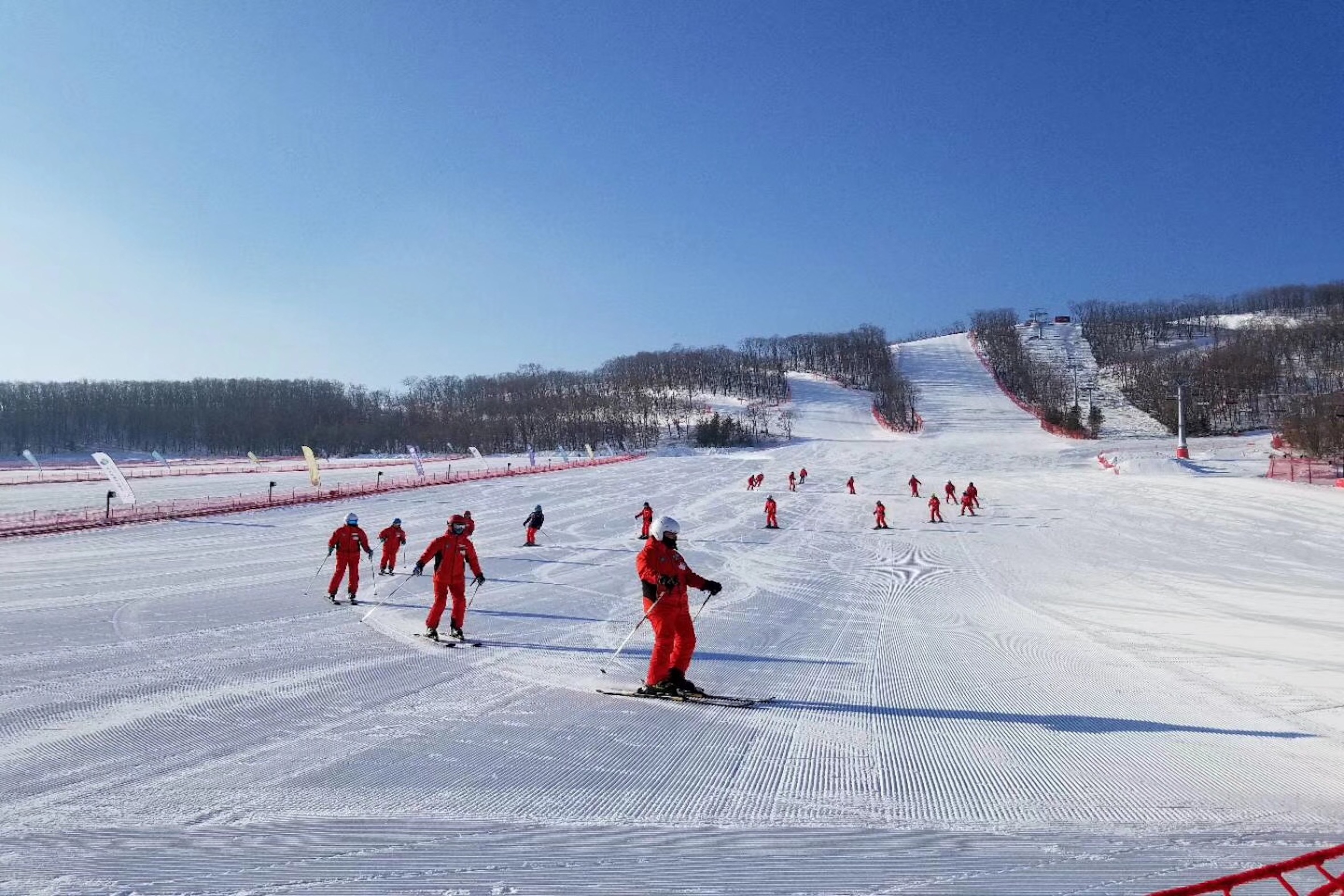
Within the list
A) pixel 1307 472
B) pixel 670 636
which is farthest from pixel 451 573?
pixel 1307 472

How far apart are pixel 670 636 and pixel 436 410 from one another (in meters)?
146

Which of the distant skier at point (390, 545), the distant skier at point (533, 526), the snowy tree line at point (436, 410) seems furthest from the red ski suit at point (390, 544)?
the snowy tree line at point (436, 410)

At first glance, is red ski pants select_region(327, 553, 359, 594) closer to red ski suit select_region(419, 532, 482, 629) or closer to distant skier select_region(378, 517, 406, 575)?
distant skier select_region(378, 517, 406, 575)

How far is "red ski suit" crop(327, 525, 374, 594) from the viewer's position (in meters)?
11.5

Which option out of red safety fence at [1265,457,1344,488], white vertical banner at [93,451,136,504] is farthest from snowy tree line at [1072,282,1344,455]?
white vertical banner at [93,451,136,504]

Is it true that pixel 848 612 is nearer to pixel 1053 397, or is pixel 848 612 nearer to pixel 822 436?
pixel 822 436

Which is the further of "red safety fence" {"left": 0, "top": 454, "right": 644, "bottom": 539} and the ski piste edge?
"red safety fence" {"left": 0, "top": 454, "right": 644, "bottom": 539}

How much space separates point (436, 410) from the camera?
476 ft

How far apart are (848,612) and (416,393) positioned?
165 metres

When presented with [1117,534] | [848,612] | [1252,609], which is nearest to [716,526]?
[1117,534]

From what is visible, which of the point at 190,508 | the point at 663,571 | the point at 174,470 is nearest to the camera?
the point at 663,571

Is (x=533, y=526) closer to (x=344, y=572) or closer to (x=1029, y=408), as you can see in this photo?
(x=344, y=572)

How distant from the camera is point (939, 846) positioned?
3676 millimetres

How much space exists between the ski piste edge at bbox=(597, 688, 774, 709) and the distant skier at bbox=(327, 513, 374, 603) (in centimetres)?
657
